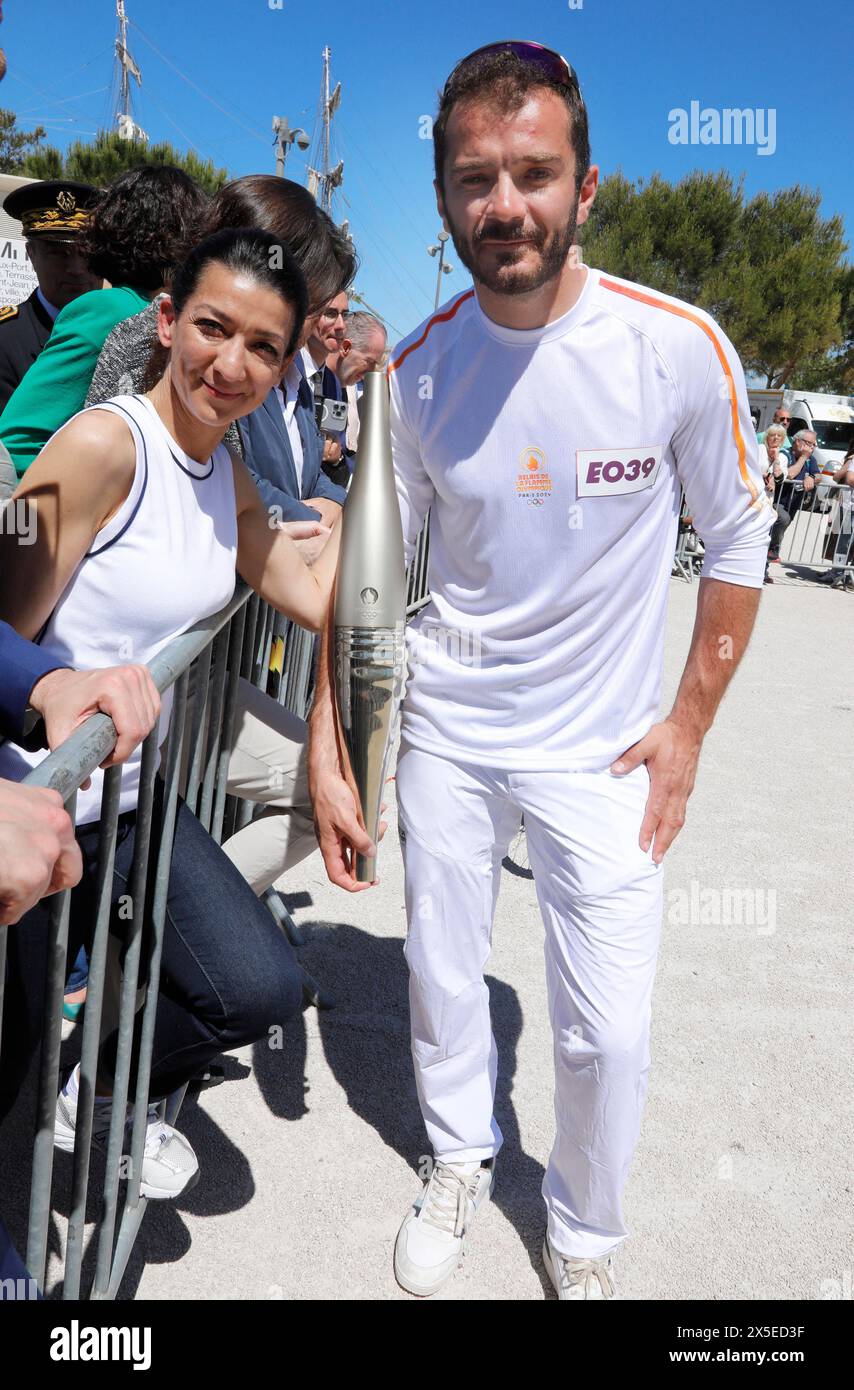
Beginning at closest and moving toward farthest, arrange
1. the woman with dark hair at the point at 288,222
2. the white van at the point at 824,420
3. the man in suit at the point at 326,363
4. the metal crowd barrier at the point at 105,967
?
1. the metal crowd barrier at the point at 105,967
2. the woman with dark hair at the point at 288,222
3. the man in suit at the point at 326,363
4. the white van at the point at 824,420

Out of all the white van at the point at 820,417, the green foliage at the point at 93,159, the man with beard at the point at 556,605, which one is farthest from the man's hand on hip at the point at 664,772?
the green foliage at the point at 93,159

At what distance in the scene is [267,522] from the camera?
104 inches

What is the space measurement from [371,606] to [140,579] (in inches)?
18.5

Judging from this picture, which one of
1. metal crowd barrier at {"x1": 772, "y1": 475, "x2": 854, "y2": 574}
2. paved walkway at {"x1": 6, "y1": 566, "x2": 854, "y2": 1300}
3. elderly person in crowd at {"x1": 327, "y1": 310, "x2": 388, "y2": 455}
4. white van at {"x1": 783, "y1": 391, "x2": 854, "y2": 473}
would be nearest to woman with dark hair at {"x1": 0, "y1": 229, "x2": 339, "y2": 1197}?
paved walkway at {"x1": 6, "y1": 566, "x2": 854, "y2": 1300}

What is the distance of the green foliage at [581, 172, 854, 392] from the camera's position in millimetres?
35344

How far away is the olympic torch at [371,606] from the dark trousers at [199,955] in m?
0.36

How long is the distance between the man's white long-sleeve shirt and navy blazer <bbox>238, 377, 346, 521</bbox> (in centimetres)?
68

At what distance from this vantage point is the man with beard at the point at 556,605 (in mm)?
2162

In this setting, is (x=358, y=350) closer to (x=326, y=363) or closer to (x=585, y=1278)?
(x=326, y=363)

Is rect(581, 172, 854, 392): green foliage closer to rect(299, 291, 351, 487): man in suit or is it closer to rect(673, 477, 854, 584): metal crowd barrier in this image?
rect(673, 477, 854, 584): metal crowd barrier

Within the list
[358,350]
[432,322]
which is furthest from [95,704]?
[358,350]

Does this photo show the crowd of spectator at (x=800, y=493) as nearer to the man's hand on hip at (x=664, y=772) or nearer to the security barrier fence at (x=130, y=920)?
the security barrier fence at (x=130, y=920)

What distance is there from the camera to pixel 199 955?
2.17 meters
